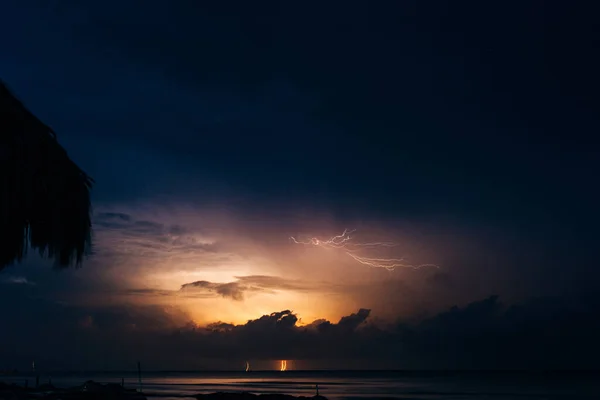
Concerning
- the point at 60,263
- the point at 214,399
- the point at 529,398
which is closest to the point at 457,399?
the point at 529,398

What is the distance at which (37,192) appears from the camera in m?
6.86

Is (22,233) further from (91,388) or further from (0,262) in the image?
(91,388)

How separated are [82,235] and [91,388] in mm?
33012

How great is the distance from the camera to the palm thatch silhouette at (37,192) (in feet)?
21.6

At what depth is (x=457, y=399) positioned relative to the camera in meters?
70.1

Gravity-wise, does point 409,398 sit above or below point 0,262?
below

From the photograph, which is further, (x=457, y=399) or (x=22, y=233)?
(x=457, y=399)

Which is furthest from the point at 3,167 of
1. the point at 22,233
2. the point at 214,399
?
the point at 214,399

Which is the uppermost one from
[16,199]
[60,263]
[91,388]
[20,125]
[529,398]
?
[20,125]

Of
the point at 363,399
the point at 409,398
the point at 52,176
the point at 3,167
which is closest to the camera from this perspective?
the point at 3,167

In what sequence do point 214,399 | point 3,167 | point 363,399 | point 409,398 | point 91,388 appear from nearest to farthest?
point 3,167
point 91,388
point 214,399
point 363,399
point 409,398

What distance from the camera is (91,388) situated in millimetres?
36562

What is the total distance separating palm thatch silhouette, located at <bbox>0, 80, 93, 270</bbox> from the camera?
21.6 ft

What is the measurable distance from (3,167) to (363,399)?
64792 millimetres
